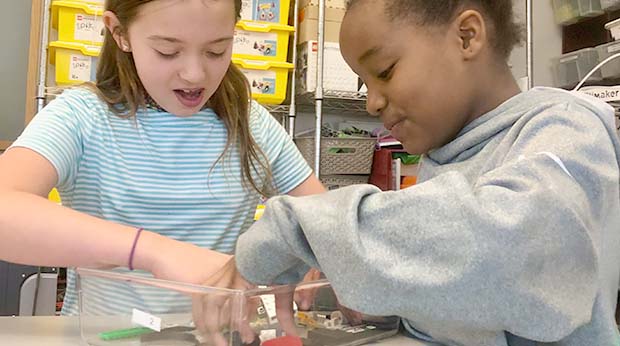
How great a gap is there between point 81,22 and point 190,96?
1.34 m

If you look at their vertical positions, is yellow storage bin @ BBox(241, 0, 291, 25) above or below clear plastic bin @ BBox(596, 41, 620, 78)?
above

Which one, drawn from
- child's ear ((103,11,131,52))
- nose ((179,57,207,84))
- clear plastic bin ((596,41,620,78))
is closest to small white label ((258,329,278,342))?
nose ((179,57,207,84))

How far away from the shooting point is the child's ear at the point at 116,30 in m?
0.81

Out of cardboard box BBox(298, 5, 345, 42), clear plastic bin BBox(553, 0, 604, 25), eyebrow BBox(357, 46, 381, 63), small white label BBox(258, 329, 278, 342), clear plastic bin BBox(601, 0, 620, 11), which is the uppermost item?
clear plastic bin BBox(553, 0, 604, 25)

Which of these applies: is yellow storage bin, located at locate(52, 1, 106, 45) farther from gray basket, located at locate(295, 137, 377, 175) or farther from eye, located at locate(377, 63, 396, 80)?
eye, located at locate(377, 63, 396, 80)

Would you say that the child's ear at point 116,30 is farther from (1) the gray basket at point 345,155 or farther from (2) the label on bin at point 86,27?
(1) the gray basket at point 345,155

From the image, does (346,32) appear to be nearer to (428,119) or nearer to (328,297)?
(428,119)

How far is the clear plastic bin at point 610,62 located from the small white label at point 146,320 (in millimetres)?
1997

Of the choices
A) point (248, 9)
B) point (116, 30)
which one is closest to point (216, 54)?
point (116, 30)

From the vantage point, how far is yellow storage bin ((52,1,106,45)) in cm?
194

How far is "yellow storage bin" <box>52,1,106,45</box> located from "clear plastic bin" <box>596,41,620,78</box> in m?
1.64

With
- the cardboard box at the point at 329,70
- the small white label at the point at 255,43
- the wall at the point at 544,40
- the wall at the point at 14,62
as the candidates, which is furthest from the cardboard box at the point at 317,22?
the wall at the point at 14,62

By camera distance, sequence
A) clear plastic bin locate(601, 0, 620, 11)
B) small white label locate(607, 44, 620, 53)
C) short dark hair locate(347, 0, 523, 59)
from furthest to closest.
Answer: clear plastic bin locate(601, 0, 620, 11) < small white label locate(607, 44, 620, 53) < short dark hair locate(347, 0, 523, 59)

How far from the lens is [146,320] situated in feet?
1.59
